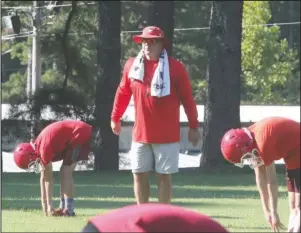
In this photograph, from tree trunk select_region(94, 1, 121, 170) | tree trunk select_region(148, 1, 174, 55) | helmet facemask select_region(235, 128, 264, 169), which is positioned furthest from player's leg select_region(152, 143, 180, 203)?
tree trunk select_region(94, 1, 121, 170)

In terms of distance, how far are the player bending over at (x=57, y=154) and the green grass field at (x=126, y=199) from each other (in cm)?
→ 25

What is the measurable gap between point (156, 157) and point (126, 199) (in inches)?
171

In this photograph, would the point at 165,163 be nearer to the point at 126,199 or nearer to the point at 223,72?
the point at 126,199

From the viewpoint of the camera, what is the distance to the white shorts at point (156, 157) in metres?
10.2

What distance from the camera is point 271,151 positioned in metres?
8.71

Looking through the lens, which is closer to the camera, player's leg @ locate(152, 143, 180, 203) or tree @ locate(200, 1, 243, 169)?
player's leg @ locate(152, 143, 180, 203)

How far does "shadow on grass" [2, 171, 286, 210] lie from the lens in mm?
13922

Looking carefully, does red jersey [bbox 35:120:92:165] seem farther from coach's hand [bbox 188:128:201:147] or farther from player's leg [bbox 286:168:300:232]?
player's leg [bbox 286:168:300:232]

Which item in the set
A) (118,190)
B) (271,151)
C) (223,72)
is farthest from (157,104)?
(223,72)

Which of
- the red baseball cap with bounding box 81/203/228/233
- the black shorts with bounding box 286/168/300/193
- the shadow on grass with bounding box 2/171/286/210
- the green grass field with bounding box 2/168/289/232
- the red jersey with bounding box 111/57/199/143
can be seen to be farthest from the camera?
the shadow on grass with bounding box 2/171/286/210

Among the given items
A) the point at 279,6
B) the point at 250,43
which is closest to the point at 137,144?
the point at 250,43

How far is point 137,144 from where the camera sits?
1029cm

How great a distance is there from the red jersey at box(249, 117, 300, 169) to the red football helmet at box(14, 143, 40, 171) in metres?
3.67

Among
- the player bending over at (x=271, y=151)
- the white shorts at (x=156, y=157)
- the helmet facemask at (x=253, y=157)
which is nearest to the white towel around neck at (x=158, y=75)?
the white shorts at (x=156, y=157)
